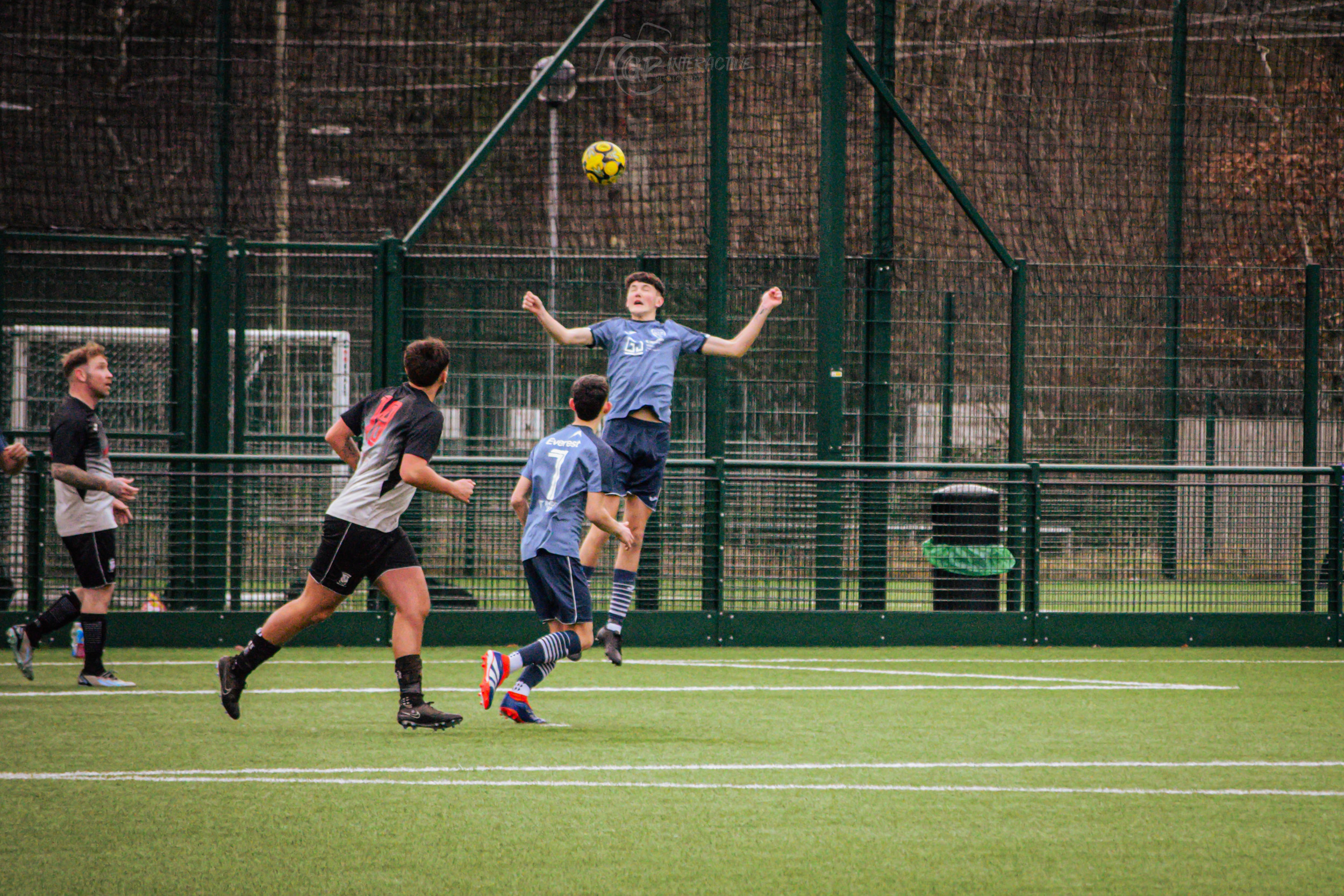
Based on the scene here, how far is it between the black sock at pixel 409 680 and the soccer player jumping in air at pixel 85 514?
2529 millimetres

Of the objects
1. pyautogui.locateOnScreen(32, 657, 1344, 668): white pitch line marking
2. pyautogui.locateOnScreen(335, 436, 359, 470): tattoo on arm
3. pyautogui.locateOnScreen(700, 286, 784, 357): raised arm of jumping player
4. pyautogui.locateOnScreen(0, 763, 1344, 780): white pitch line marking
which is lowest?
pyautogui.locateOnScreen(32, 657, 1344, 668): white pitch line marking

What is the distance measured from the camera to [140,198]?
1534 cm

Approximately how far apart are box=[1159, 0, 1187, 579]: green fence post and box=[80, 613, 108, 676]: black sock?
26.0 feet

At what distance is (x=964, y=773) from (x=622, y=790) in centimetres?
147

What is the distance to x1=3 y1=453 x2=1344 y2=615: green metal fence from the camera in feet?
37.5

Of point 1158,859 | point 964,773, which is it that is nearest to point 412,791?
point 964,773

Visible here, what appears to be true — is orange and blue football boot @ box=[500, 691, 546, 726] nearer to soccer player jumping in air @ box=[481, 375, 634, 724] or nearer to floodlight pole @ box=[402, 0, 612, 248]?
soccer player jumping in air @ box=[481, 375, 634, 724]

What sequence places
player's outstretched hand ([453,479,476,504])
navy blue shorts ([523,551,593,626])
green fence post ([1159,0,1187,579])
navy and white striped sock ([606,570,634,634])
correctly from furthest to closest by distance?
green fence post ([1159,0,1187,579]), navy and white striped sock ([606,570,634,634]), navy blue shorts ([523,551,593,626]), player's outstretched hand ([453,479,476,504])

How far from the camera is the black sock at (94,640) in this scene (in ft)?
29.7

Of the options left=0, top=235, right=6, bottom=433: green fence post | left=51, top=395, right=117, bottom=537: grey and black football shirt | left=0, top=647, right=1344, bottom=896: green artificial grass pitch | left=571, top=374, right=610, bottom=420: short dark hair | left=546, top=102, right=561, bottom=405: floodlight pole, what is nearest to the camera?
left=0, top=647, right=1344, bottom=896: green artificial grass pitch

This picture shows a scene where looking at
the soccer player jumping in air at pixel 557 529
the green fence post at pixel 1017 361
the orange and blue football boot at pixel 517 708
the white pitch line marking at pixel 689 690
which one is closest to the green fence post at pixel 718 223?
the green fence post at pixel 1017 361

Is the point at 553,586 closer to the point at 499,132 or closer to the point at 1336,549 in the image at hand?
the point at 499,132

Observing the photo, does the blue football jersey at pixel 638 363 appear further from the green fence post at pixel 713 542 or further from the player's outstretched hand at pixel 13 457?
the player's outstretched hand at pixel 13 457

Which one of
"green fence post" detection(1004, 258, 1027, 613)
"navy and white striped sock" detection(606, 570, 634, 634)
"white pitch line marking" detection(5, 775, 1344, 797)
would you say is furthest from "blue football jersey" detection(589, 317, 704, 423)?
"white pitch line marking" detection(5, 775, 1344, 797)
